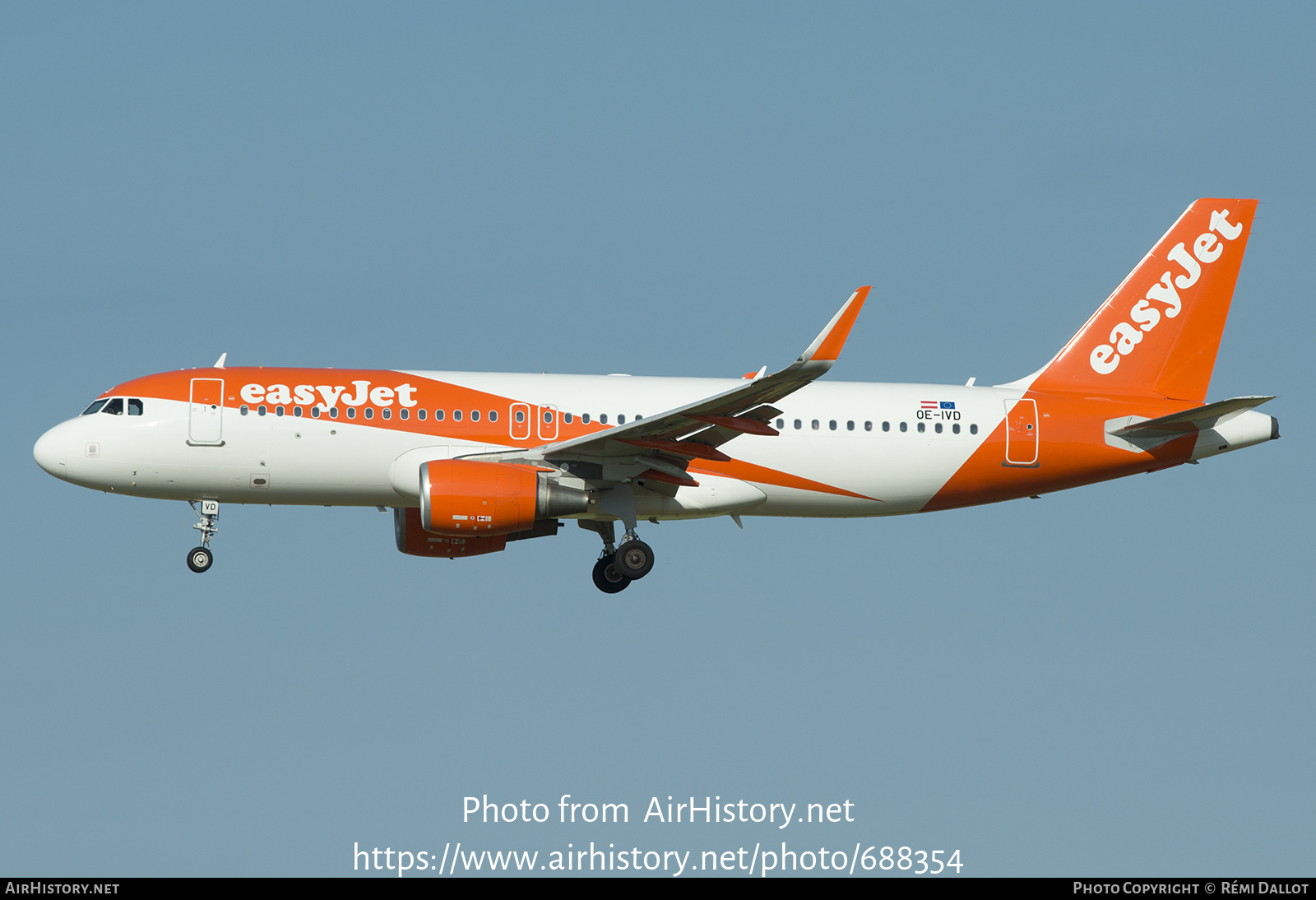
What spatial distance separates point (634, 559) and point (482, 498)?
3950 millimetres

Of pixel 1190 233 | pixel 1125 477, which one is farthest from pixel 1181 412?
pixel 1190 233

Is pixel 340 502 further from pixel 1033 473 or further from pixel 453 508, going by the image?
pixel 1033 473

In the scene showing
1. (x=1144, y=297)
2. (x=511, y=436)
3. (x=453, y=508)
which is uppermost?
(x=1144, y=297)

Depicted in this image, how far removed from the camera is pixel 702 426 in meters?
30.7

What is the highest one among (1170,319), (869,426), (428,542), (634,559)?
(1170,319)

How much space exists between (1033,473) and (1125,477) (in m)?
2.33

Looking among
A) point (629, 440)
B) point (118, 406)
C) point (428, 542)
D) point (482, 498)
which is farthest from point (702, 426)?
point (118, 406)

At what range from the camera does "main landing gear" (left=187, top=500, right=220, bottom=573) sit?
32344 millimetres

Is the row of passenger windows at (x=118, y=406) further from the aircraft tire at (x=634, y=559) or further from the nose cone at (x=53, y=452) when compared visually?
the aircraft tire at (x=634, y=559)

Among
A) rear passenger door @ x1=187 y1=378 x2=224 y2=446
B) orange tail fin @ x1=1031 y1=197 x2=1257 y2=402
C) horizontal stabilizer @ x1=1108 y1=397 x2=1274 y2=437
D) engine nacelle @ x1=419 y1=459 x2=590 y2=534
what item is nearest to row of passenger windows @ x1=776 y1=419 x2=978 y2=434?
orange tail fin @ x1=1031 y1=197 x2=1257 y2=402

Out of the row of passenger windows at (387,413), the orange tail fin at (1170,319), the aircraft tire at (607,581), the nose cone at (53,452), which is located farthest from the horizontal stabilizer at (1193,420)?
the nose cone at (53,452)

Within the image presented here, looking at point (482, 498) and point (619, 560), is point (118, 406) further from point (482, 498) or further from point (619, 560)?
point (619, 560)

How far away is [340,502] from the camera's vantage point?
3247cm

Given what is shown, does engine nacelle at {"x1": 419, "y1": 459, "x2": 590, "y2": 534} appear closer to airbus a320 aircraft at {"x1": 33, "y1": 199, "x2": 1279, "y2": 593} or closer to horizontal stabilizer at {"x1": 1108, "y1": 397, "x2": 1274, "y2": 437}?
airbus a320 aircraft at {"x1": 33, "y1": 199, "x2": 1279, "y2": 593}
